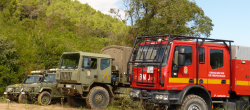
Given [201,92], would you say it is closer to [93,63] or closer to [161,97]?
[161,97]

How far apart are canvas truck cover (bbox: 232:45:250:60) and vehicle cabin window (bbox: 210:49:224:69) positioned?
1.80 feet

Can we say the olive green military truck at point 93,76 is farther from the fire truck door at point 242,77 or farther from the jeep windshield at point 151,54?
the fire truck door at point 242,77

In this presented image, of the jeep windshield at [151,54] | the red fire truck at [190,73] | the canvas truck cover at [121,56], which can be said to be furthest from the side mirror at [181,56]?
the canvas truck cover at [121,56]

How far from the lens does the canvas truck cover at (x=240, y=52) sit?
8.70 meters

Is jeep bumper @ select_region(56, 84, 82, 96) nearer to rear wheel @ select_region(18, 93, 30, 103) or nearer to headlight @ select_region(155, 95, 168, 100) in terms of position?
rear wheel @ select_region(18, 93, 30, 103)

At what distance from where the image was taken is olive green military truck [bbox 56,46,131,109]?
10.7 m

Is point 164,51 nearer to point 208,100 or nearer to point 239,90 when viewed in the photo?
point 208,100

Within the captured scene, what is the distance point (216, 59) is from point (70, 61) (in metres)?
6.24

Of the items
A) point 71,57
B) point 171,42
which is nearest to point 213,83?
point 171,42

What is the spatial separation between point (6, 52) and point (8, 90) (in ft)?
14.2

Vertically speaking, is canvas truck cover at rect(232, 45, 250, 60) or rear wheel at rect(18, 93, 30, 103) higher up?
canvas truck cover at rect(232, 45, 250, 60)

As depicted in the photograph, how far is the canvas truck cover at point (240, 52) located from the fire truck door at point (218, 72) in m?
0.31

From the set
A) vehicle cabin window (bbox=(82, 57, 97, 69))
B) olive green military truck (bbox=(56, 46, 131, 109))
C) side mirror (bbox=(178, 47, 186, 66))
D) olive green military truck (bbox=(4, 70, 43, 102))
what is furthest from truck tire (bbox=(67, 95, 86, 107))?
side mirror (bbox=(178, 47, 186, 66))

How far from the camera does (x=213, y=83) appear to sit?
8.22 metres
